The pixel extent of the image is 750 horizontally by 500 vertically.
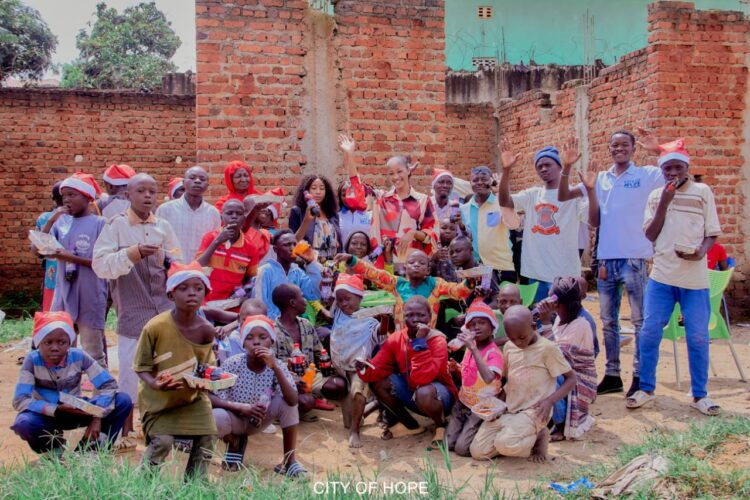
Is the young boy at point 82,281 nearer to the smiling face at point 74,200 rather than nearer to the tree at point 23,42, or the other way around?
the smiling face at point 74,200

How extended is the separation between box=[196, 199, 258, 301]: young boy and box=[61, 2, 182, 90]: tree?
58.1 ft

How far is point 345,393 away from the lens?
477cm

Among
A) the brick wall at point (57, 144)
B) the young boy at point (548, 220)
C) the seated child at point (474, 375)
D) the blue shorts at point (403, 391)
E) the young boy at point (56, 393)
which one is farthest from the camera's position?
the brick wall at point (57, 144)

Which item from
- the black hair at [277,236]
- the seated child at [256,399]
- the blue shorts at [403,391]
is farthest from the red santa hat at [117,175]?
the blue shorts at [403,391]

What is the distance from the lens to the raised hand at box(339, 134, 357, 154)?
5957 mm

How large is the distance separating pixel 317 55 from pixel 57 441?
163 inches

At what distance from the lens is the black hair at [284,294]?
179 inches

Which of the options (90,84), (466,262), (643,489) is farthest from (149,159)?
(90,84)

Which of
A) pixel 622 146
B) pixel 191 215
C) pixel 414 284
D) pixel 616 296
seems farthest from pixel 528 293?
pixel 191 215

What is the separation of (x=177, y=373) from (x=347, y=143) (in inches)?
124

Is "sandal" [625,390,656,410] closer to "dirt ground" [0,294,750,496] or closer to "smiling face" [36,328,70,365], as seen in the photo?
"dirt ground" [0,294,750,496]

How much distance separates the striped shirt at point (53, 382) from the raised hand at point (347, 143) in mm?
2877

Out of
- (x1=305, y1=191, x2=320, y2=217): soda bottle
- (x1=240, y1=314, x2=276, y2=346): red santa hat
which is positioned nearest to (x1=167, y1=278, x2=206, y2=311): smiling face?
(x1=240, y1=314, x2=276, y2=346): red santa hat

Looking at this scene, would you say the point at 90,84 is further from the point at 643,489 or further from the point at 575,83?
the point at 643,489
